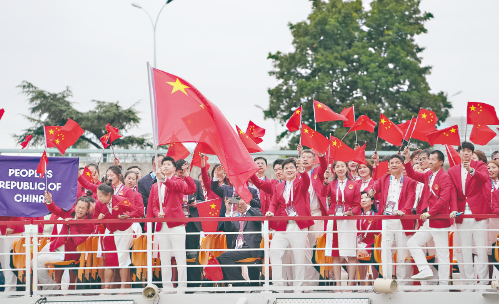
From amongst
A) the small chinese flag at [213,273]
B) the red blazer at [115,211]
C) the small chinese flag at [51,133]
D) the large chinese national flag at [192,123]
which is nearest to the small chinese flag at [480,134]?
the large chinese national flag at [192,123]

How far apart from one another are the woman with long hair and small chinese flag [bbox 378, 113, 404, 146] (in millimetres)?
1386

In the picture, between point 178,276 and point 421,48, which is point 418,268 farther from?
point 421,48

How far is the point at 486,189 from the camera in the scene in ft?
24.9

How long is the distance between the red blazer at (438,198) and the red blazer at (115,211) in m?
3.77

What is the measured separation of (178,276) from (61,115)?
25862 mm

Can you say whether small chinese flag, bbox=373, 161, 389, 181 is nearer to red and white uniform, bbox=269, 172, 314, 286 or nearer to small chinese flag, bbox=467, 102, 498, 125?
red and white uniform, bbox=269, 172, 314, 286

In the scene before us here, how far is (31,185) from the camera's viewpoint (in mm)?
7621

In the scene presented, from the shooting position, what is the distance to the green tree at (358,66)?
968 inches

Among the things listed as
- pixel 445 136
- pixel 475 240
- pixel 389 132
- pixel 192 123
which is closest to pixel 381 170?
pixel 389 132

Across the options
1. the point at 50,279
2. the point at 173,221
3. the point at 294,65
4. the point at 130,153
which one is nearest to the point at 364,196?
the point at 173,221

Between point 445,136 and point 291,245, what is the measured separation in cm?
255

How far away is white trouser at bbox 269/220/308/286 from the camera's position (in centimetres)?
763

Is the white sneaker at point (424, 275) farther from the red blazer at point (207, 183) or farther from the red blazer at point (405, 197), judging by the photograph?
the red blazer at point (207, 183)

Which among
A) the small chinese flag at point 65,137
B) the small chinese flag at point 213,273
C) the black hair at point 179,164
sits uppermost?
the small chinese flag at point 65,137
